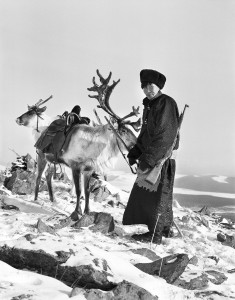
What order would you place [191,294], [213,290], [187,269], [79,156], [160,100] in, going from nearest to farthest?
[191,294] → [213,290] → [187,269] → [160,100] → [79,156]

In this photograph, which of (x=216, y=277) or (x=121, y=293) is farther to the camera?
(x=216, y=277)

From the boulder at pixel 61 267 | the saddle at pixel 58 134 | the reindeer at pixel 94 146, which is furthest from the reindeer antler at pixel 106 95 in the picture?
the boulder at pixel 61 267

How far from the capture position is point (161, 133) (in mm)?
5555

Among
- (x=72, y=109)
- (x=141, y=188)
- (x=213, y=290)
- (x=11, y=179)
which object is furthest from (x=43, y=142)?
(x=213, y=290)

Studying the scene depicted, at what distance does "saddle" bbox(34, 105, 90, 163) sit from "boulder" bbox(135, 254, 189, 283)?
463 cm

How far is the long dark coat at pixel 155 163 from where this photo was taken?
5.55 meters

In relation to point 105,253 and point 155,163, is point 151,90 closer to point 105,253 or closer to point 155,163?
point 155,163

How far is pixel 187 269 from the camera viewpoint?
4410 mm

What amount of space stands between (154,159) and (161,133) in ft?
1.14

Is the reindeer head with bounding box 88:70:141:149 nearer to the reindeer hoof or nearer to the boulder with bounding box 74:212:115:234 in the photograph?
the reindeer hoof

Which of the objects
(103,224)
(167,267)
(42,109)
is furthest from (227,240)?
(42,109)

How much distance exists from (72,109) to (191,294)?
596 centimetres

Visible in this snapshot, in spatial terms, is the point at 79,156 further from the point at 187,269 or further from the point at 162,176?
the point at 187,269

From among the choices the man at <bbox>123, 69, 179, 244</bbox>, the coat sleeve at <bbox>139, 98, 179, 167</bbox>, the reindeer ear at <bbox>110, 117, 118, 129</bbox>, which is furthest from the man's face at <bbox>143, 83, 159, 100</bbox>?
the reindeer ear at <bbox>110, 117, 118, 129</bbox>
